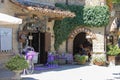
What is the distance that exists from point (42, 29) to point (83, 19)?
13.8ft

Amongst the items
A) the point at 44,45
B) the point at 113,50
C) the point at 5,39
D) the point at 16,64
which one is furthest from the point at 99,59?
the point at 16,64

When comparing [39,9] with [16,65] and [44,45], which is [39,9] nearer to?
[44,45]

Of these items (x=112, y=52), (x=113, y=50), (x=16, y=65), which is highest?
(x=113, y=50)

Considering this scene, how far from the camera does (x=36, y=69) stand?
2089 centimetres

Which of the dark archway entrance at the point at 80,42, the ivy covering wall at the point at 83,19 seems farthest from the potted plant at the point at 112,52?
the ivy covering wall at the point at 83,19

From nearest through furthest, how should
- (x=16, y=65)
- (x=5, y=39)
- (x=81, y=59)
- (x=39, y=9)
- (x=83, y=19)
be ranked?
(x=16, y=65) < (x=5, y=39) < (x=39, y=9) < (x=81, y=59) < (x=83, y=19)

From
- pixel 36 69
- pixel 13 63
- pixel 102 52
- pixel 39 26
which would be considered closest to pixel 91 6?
pixel 102 52

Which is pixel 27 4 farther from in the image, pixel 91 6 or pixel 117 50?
pixel 117 50

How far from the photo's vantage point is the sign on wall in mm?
19094

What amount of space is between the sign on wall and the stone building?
0.26 m

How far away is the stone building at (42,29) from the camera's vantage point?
20.1 meters

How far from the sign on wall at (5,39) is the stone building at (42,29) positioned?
26 cm

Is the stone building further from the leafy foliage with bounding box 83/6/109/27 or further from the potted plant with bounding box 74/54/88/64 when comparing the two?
the potted plant with bounding box 74/54/88/64

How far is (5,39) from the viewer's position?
1938 cm
